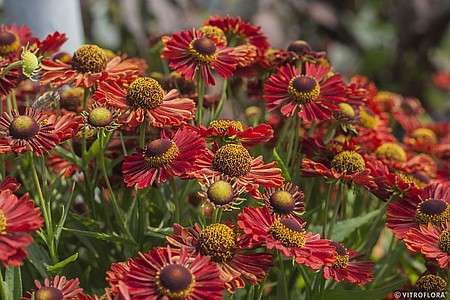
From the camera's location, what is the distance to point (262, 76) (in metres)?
1.38

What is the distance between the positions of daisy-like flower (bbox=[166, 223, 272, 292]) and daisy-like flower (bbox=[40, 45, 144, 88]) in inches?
11.8

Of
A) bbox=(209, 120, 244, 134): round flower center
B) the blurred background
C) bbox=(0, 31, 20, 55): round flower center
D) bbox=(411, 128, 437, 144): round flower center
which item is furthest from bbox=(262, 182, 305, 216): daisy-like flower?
the blurred background

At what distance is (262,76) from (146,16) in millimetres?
1812

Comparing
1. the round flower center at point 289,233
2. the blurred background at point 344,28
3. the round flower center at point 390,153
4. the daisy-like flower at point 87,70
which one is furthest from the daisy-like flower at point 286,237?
the blurred background at point 344,28

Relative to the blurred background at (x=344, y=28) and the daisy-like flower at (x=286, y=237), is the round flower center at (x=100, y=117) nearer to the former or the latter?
the daisy-like flower at (x=286, y=237)

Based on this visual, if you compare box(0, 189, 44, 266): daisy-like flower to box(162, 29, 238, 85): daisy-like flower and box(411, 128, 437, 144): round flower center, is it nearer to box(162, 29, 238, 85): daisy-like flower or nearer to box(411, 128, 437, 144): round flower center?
box(162, 29, 238, 85): daisy-like flower

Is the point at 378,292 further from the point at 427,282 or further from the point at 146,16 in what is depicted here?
the point at 146,16

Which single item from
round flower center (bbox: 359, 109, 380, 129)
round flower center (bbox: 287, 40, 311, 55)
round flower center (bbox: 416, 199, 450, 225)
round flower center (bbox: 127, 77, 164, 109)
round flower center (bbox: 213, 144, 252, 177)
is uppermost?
round flower center (bbox: 287, 40, 311, 55)

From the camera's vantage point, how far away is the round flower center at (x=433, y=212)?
1.11 m

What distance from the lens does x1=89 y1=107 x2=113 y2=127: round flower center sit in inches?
41.9

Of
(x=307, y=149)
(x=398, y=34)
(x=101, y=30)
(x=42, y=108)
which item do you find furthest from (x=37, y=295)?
(x=398, y=34)

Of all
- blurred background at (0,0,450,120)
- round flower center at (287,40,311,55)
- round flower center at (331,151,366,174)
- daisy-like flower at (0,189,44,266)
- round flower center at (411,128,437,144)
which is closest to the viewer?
daisy-like flower at (0,189,44,266)

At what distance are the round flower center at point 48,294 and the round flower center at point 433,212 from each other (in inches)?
19.6

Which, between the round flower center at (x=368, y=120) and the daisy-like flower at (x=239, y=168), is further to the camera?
the round flower center at (x=368, y=120)
